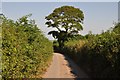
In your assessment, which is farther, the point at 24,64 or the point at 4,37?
the point at 24,64

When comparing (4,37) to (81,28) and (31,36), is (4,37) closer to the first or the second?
(31,36)

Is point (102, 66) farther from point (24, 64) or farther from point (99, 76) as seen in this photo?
point (24, 64)

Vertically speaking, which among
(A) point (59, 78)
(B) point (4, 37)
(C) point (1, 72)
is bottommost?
(A) point (59, 78)

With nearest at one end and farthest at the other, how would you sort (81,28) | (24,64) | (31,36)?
1. (24,64)
2. (31,36)
3. (81,28)

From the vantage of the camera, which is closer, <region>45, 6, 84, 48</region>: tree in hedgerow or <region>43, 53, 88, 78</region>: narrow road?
<region>43, 53, 88, 78</region>: narrow road

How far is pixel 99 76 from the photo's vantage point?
14.3m

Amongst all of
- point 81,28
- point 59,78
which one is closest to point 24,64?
point 59,78

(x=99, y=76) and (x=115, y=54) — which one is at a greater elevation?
(x=115, y=54)

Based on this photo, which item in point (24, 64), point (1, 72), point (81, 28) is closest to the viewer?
point (1, 72)

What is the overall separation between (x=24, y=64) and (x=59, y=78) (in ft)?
23.4

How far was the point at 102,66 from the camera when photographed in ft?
45.6

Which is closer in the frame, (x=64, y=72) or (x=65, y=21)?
(x=64, y=72)

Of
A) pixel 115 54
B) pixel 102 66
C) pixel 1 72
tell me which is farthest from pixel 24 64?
pixel 102 66

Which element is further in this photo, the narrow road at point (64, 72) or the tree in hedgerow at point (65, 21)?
the tree in hedgerow at point (65, 21)
